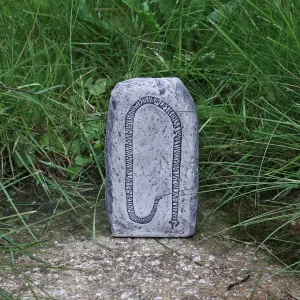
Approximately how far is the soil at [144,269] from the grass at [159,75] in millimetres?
84

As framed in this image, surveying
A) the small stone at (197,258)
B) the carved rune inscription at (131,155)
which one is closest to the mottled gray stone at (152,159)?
the carved rune inscription at (131,155)

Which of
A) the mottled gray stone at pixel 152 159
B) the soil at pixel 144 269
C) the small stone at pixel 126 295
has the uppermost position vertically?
the mottled gray stone at pixel 152 159

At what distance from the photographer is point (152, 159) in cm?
239

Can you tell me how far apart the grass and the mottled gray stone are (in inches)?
5.3

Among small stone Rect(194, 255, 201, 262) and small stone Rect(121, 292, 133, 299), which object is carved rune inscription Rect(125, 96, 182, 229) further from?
small stone Rect(121, 292, 133, 299)

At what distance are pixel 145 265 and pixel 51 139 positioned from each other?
2.28ft

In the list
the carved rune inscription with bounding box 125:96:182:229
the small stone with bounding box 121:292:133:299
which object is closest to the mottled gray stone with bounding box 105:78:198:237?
the carved rune inscription with bounding box 125:96:182:229

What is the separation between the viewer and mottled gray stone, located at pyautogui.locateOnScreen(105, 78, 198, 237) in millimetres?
2332

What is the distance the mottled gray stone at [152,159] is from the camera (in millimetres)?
2332

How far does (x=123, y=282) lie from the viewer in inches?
87.7

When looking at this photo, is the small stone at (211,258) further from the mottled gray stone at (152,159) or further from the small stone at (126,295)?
the small stone at (126,295)

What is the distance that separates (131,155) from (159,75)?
640mm

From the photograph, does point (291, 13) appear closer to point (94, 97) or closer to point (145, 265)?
point (94, 97)

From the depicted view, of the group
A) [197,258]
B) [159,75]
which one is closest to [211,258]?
[197,258]
